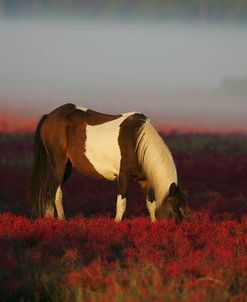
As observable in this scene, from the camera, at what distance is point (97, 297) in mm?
7434

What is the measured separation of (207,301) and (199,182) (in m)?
13.1

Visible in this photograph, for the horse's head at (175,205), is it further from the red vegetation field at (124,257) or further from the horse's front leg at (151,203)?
the horse's front leg at (151,203)

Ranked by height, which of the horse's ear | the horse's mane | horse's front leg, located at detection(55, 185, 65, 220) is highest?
the horse's mane

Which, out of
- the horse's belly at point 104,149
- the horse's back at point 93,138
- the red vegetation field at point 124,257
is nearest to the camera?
the red vegetation field at point 124,257

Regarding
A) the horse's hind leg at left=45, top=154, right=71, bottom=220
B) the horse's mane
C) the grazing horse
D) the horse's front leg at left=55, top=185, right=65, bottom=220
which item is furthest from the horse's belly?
the horse's front leg at left=55, top=185, right=65, bottom=220

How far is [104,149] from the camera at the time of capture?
1302cm

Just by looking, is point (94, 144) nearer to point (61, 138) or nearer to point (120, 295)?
point (61, 138)

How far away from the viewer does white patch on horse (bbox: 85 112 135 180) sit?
42.2ft

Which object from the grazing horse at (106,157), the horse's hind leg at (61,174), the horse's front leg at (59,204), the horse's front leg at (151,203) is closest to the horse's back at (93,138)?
the grazing horse at (106,157)

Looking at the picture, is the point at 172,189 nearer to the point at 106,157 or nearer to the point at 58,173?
the point at 106,157

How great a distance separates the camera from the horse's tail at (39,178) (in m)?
13.9

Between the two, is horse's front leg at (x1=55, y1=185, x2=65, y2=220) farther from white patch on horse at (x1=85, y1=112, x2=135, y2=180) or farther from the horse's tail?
white patch on horse at (x1=85, y1=112, x2=135, y2=180)

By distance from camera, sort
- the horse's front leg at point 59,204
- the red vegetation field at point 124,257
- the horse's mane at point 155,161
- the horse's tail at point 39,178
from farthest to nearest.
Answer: the horse's tail at point 39,178
the horse's front leg at point 59,204
the horse's mane at point 155,161
the red vegetation field at point 124,257

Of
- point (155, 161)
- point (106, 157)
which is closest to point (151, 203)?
point (155, 161)
